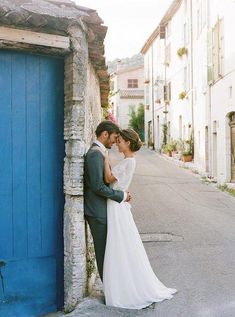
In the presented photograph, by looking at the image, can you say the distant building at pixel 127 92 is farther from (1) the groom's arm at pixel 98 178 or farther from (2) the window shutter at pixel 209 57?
(1) the groom's arm at pixel 98 178

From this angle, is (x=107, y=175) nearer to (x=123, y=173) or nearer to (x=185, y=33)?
(x=123, y=173)

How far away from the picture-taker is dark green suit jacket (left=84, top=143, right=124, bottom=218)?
475cm

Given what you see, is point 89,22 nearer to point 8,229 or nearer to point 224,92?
point 8,229

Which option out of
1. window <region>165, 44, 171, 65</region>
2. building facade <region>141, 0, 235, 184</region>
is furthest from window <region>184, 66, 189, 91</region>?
window <region>165, 44, 171, 65</region>

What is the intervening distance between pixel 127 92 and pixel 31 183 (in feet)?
151

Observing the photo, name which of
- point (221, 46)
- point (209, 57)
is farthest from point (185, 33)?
point (221, 46)

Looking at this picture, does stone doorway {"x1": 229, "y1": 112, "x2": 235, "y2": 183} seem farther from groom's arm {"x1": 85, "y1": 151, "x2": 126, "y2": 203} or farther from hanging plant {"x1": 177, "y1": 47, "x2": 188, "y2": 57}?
groom's arm {"x1": 85, "y1": 151, "x2": 126, "y2": 203}

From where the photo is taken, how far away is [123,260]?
15.8 feet

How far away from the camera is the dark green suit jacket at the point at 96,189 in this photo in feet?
15.6

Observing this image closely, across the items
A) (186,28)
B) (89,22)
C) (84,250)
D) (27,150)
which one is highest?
(186,28)

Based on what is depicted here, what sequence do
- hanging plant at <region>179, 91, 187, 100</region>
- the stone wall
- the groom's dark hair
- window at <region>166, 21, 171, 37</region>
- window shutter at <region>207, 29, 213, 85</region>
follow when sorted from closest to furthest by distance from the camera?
the stone wall → the groom's dark hair → window shutter at <region>207, 29, 213, 85</region> → hanging plant at <region>179, 91, 187, 100</region> → window at <region>166, 21, 171, 37</region>

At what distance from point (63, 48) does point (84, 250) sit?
2084 mm

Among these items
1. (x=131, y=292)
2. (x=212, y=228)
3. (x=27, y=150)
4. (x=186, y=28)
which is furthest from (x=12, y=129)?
(x=186, y=28)

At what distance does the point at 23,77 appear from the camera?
477 centimetres
